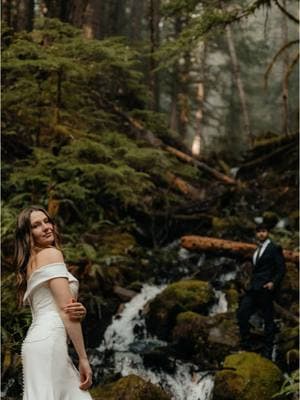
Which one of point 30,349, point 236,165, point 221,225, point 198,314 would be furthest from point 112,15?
point 30,349

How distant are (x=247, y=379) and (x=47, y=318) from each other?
516 cm

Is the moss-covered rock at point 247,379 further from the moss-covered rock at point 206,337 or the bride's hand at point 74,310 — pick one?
the bride's hand at point 74,310

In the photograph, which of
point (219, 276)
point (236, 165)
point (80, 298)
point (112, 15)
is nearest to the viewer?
point (80, 298)

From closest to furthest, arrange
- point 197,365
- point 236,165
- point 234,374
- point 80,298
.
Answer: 1. point 234,374
2. point 197,365
3. point 80,298
4. point 236,165

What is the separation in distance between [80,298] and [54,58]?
191 inches

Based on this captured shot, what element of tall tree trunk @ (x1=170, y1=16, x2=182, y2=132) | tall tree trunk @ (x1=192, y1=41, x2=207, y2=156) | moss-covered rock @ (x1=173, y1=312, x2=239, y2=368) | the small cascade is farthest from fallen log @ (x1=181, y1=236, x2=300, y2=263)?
tall tree trunk @ (x1=170, y1=16, x2=182, y2=132)

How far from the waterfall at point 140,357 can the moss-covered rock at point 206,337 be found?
14.5 inches

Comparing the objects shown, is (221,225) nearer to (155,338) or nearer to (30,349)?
(155,338)

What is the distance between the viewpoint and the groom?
29.0 feet

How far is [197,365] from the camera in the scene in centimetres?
884

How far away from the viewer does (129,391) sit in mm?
6957

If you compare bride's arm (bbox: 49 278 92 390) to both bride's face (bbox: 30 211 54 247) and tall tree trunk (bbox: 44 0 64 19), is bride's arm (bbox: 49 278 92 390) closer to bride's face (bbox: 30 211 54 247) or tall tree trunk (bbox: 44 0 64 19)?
bride's face (bbox: 30 211 54 247)

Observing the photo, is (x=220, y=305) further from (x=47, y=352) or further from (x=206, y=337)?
(x=47, y=352)

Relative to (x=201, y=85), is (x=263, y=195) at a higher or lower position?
lower
